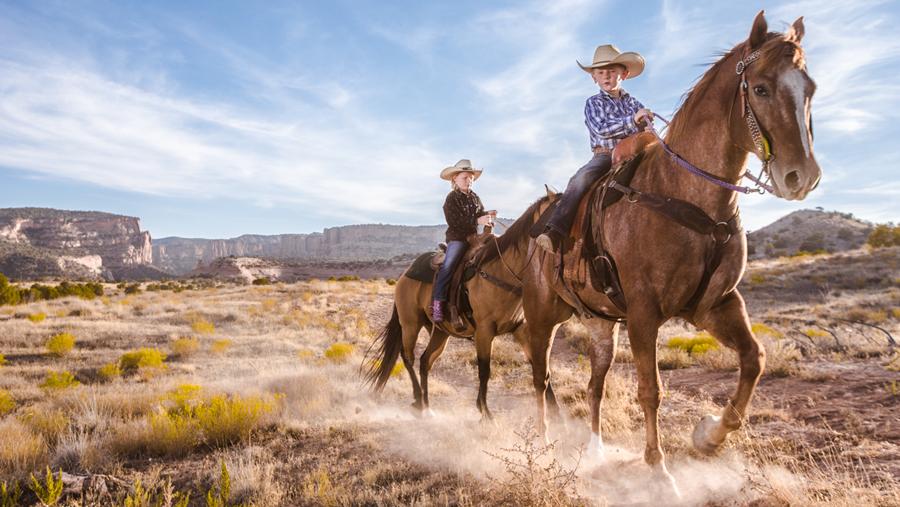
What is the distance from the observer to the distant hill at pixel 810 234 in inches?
2005

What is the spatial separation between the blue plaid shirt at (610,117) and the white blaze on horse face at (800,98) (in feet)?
4.90

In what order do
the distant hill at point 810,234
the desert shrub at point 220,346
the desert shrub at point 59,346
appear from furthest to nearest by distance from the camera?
the distant hill at point 810,234 → the desert shrub at point 220,346 → the desert shrub at point 59,346

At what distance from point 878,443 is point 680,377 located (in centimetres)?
471

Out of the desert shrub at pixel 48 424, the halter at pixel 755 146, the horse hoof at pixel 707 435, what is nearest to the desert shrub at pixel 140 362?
the desert shrub at pixel 48 424

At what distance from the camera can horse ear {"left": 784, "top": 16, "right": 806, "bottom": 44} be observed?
2602 millimetres

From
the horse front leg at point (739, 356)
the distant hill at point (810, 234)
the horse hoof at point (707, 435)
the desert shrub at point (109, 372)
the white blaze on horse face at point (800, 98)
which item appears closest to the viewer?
the white blaze on horse face at point (800, 98)

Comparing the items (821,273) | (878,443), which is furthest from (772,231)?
(878,443)

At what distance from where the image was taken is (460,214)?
6.40 metres

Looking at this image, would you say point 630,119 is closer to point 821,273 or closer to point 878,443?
point 878,443

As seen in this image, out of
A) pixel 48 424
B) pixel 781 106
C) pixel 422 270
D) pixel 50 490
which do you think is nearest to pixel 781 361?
pixel 422 270

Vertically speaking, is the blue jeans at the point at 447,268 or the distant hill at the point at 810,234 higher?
the distant hill at the point at 810,234

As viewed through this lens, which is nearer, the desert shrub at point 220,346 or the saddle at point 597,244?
the saddle at point 597,244

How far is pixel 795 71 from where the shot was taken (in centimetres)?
245

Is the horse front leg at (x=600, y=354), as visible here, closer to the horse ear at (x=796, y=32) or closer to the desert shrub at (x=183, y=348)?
the horse ear at (x=796, y=32)
